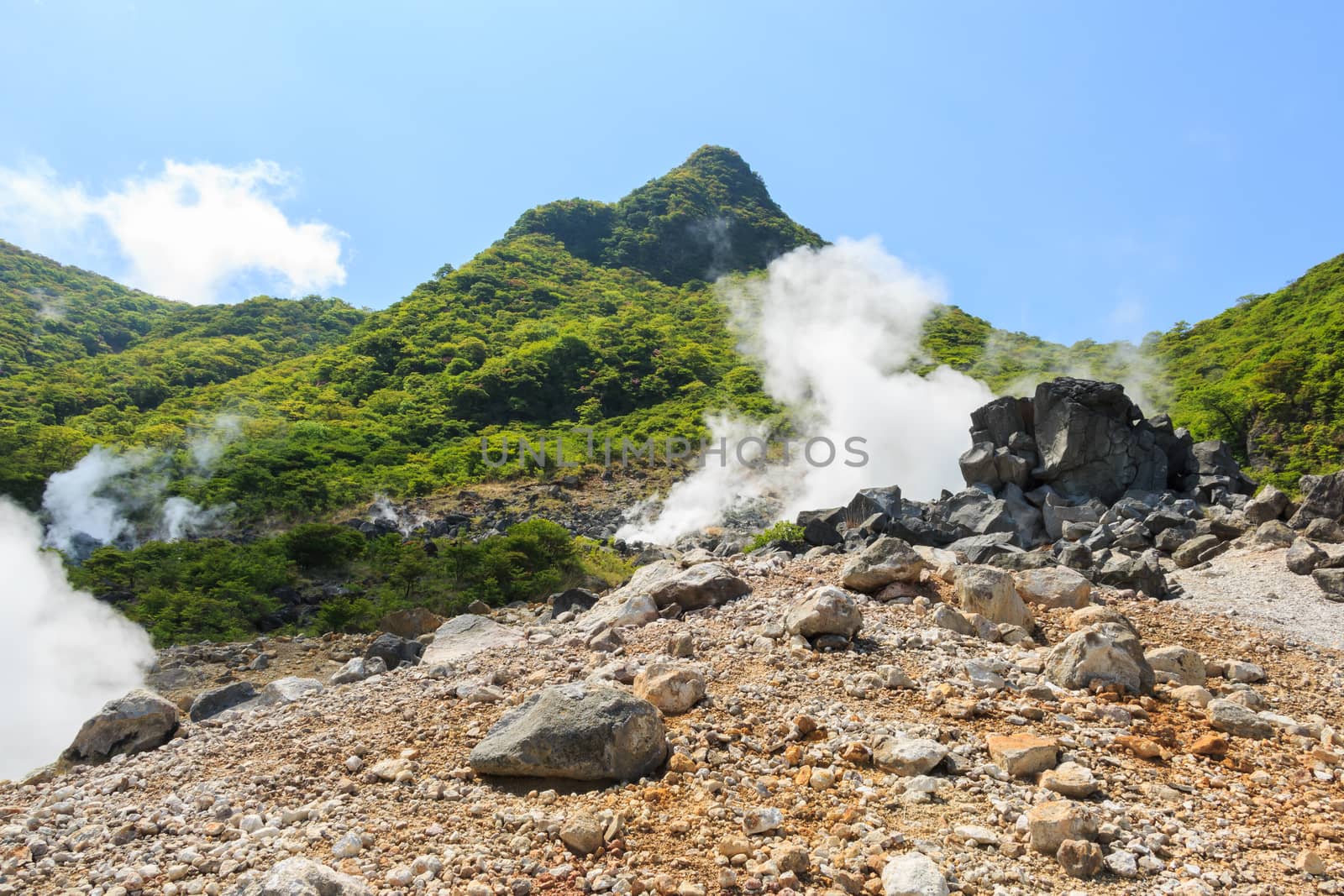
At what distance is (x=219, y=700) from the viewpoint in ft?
27.9

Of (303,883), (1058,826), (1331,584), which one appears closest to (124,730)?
(303,883)

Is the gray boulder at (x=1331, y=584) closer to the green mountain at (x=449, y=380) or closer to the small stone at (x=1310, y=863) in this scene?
the small stone at (x=1310, y=863)

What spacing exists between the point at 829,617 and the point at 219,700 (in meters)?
Result: 6.63

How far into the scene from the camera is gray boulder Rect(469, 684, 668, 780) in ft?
16.5

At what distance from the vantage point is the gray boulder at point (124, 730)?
24.7ft

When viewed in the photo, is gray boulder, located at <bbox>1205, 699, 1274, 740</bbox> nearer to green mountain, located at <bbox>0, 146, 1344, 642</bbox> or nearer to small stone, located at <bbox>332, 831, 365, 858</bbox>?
small stone, located at <bbox>332, 831, 365, 858</bbox>

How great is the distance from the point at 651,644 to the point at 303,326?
73548 millimetres

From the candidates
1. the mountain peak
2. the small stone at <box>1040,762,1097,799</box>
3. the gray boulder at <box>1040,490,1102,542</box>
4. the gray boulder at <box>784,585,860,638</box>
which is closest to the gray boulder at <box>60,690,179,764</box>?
the gray boulder at <box>784,585,860,638</box>

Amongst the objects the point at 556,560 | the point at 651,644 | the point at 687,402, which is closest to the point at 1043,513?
the point at 556,560

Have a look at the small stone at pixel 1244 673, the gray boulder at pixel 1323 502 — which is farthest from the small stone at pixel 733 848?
the gray boulder at pixel 1323 502

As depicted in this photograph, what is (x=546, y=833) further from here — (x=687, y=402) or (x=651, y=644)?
(x=687, y=402)

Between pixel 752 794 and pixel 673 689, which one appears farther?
pixel 673 689

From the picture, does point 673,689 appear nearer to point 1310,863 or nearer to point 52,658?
point 1310,863

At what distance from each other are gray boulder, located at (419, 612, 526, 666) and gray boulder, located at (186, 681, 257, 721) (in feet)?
6.22
